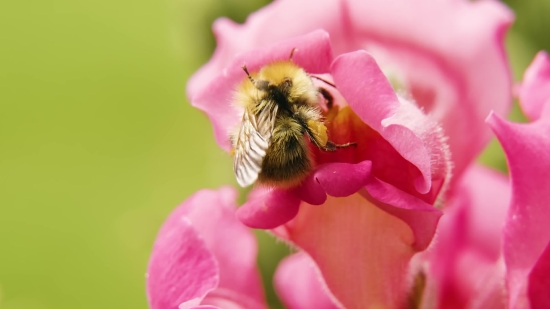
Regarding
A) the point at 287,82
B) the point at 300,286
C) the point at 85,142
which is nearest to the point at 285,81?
the point at 287,82

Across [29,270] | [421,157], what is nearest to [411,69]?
[421,157]

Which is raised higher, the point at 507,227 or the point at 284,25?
the point at 284,25

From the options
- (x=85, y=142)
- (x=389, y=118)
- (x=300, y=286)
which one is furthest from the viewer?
(x=85, y=142)

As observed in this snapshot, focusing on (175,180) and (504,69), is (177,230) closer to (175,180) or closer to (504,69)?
(504,69)

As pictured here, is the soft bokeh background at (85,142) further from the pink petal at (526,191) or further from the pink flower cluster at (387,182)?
the pink petal at (526,191)

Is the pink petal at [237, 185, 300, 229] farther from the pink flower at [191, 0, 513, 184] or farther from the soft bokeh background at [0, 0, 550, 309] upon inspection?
the soft bokeh background at [0, 0, 550, 309]

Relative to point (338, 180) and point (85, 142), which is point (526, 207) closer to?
point (338, 180)
